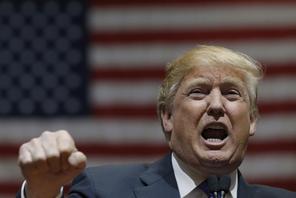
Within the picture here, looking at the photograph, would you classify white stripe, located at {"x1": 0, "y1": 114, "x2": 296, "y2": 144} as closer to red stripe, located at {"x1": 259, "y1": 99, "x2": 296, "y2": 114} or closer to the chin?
red stripe, located at {"x1": 259, "y1": 99, "x2": 296, "y2": 114}

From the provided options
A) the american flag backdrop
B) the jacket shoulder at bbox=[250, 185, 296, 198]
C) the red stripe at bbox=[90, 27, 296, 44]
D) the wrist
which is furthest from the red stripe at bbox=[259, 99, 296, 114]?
the wrist

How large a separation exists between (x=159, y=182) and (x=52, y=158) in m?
0.51

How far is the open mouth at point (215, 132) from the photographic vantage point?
105 inches

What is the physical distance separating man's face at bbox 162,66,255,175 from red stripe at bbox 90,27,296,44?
7.72 feet

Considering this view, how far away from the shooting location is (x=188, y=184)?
8.83 feet

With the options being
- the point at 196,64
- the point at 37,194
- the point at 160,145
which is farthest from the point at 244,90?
the point at 160,145

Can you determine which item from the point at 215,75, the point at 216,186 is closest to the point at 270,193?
the point at 216,186

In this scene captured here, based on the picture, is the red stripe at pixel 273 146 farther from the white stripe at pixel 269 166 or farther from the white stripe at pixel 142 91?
the white stripe at pixel 142 91

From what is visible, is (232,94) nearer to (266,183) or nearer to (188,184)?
(188,184)

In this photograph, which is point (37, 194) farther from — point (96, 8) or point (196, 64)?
point (96, 8)

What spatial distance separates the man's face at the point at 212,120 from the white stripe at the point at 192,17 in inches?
92.7

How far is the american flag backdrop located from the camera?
5.06 metres

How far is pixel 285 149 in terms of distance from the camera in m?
5.12

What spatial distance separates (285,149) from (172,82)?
2440 mm
